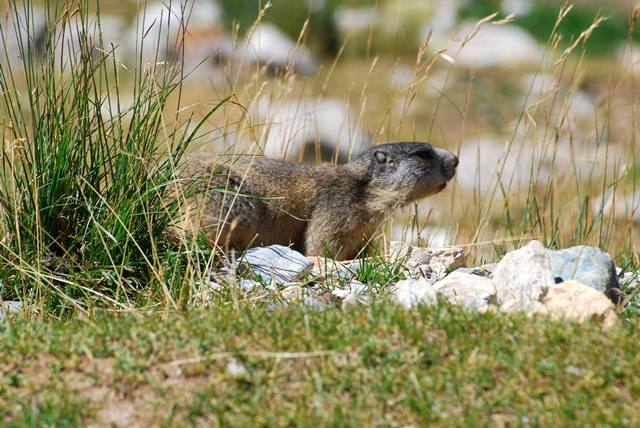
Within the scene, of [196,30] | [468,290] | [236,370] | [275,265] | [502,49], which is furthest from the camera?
[502,49]

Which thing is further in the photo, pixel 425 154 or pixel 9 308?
pixel 425 154

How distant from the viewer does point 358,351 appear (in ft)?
12.8

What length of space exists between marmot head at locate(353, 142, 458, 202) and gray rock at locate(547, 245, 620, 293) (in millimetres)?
2560

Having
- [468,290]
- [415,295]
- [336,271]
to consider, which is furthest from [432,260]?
[415,295]

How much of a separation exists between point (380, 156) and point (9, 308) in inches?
144

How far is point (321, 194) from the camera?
728 centimetres

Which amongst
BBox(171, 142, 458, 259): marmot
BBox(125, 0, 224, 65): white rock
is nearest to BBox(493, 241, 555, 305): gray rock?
BBox(171, 142, 458, 259): marmot

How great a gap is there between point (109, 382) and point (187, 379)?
324 millimetres

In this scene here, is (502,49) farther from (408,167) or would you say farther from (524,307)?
(524,307)

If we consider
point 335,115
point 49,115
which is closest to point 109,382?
point 49,115

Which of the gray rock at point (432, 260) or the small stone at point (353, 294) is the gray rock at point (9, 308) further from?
the gray rock at point (432, 260)

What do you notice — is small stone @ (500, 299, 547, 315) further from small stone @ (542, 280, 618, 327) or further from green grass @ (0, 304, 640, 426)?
green grass @ (0, 304, 640, 426)

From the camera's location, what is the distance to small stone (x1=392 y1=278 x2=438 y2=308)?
4463 millimetres

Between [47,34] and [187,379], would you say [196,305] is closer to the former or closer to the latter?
[187,379]
